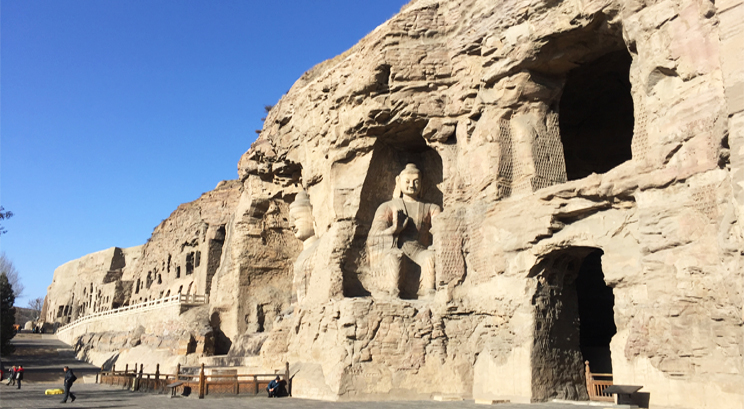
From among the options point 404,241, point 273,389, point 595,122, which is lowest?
point 273,389

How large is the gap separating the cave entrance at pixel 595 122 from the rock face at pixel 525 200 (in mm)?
57

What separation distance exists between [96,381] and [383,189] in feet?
43.1

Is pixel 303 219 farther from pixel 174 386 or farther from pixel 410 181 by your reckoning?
pixel 174 386

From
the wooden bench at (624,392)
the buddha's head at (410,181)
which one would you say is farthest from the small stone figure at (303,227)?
the wooden bench at (624,392)

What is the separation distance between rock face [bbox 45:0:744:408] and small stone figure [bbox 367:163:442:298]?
0.11 m

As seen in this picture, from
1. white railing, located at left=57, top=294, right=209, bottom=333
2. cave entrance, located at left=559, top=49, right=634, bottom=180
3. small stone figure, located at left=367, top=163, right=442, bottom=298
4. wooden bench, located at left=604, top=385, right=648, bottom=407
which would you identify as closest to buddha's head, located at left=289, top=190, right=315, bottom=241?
small stone figure, located at left=367, top=163, right=442, bottom=298

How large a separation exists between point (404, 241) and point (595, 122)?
20.8 ft

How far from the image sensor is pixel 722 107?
9.12 metres

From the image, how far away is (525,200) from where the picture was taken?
12656mm

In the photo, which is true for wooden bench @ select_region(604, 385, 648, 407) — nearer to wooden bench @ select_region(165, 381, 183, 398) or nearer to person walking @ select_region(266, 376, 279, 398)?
person walking @ select_region(266, 376, 279, 398)

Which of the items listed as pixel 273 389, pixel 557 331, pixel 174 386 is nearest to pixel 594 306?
pixel 557 331

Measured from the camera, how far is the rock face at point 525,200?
30.6 feet

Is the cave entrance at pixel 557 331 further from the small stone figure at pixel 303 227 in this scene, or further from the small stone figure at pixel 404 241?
the small stone figure at pixel 303 227

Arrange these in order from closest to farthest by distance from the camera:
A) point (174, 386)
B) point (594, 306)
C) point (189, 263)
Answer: point (174, 386) < point (594, 306) < point (189, 263)
